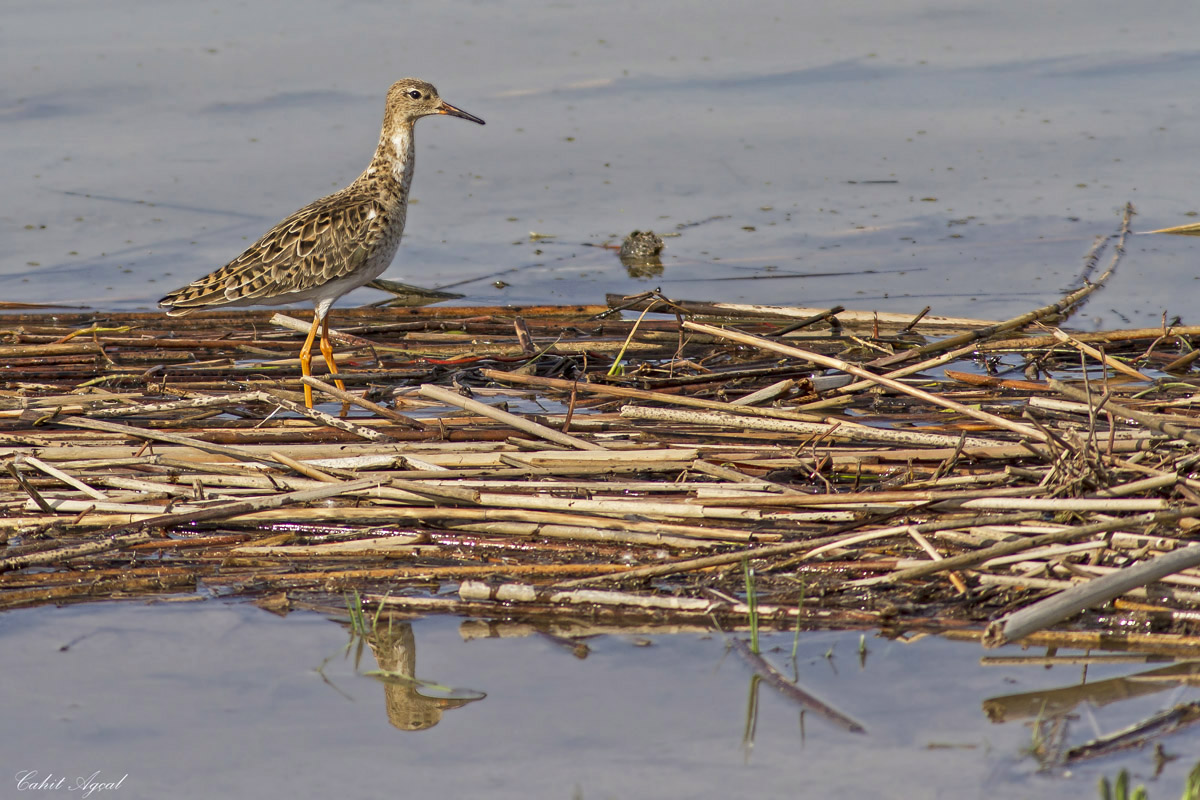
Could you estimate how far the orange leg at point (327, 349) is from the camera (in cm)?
701

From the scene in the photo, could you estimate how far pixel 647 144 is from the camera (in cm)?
1166

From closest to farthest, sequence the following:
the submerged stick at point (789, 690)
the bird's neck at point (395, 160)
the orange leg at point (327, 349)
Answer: the submerged stick at point (789, 690) < the orange leg at point (327, 349) < the bird's neck at point (395, 160)

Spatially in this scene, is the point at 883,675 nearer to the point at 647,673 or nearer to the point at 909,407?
the point at 647,673

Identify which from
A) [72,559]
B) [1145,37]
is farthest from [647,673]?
[1145,37]

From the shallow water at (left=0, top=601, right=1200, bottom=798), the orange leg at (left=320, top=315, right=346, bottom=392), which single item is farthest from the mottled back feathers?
the shallow water at (left=0, top=601, right=1200, bottom=798)

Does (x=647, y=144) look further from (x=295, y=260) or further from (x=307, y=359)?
(x=307, y=359)

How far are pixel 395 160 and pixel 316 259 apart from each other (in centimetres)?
107

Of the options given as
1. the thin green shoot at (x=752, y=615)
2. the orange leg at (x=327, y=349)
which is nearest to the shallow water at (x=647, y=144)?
the orange leg at (x=327, y=349)

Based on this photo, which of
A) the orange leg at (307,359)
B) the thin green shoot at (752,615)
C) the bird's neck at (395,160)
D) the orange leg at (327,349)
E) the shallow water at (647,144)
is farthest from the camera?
the shallow water at (647,144)

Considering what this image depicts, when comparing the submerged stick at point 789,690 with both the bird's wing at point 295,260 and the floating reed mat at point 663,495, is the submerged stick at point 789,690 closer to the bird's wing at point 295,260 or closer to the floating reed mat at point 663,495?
the floating reed mat at point 663,495

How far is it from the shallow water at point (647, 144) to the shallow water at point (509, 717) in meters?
4.62

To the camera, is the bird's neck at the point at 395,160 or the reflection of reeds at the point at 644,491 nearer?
the reflection of reeds at the point at 644,491

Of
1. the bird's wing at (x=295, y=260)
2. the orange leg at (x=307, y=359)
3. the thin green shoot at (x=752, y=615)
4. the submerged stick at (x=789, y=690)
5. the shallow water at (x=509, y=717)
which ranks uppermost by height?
the bird's wing at (x=295, y=260)

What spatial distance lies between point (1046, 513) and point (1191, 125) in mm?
8249
